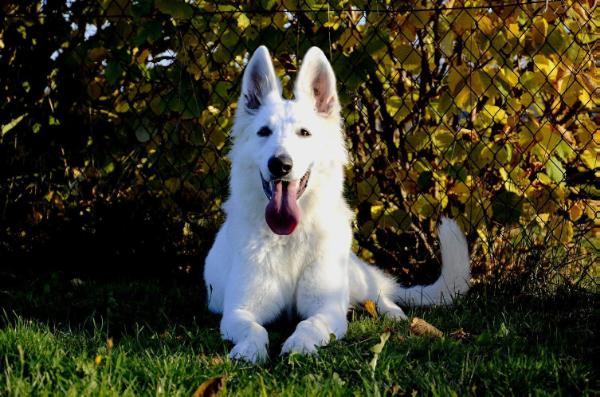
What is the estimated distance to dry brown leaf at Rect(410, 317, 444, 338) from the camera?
311 centimetres

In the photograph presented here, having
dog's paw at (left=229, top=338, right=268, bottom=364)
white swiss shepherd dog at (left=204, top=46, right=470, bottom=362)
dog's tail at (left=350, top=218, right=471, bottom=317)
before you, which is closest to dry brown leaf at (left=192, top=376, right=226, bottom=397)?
dog's paw at (left=229, top=338, right=268, bottom=364)

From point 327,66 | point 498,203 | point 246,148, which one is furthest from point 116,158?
point 498,203

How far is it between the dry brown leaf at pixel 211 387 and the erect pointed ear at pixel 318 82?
72.1 inches

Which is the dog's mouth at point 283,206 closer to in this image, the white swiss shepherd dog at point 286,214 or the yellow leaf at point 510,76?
the white swiss shepherd dog at point 286,214

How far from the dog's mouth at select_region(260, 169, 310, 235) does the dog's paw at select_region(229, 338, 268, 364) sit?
2.40ft

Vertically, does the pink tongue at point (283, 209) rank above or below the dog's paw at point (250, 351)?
above

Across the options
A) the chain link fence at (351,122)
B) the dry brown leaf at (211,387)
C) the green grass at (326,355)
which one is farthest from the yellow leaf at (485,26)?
the dry brown leaf at (211,387)

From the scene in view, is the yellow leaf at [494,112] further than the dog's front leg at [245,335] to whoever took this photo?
Yes

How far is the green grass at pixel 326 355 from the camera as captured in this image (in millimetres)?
2287

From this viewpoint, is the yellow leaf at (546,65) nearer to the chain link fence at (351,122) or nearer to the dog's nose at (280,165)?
the chain link fence at (351,122)

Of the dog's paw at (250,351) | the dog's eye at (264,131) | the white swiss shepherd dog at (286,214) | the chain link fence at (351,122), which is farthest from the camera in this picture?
the chain link fence at (351,122)

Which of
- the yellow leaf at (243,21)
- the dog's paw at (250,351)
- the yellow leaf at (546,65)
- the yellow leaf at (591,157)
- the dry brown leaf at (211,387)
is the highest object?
the yellow leaf at (546,65)

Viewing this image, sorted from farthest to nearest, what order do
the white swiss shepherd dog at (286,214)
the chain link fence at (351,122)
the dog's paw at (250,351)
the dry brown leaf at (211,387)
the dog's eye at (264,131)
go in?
the chain link fence at (351,122) < the dog's eye at (264,131) < the white swiss shepherd dog at (286,214) < the dog's paw at (250,351) < the dry brown leaf at (211,387)

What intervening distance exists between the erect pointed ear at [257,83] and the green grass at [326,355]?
1261mm
